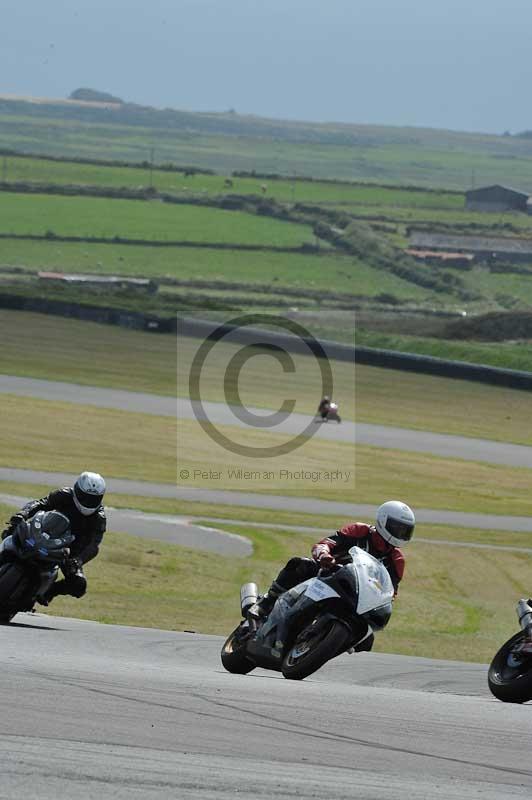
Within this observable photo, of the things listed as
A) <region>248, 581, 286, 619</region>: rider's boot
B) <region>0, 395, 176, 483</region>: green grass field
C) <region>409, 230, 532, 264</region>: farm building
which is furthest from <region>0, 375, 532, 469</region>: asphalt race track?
<region>409, 230, 532, 264</region>: farm building

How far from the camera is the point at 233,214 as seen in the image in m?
126

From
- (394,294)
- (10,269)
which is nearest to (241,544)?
(10,269)

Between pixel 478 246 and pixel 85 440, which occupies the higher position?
pixel 85 440

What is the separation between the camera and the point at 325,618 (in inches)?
397

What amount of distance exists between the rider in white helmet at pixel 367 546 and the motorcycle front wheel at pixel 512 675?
1.02 metres

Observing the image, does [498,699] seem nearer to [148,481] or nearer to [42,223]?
[148,481]

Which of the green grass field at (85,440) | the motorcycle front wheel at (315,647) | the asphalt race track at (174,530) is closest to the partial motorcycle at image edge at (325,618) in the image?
the motorcycle front wheel at (315,647)

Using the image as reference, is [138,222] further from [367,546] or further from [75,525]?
[367,546]

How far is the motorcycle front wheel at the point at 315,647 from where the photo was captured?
998 cm

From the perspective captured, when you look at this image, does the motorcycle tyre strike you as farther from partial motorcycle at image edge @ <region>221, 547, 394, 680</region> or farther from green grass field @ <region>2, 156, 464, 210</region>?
green grass field @ <region>2, 156, 464, 210</region>

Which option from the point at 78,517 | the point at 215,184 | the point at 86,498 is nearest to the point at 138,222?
the point at 215,184

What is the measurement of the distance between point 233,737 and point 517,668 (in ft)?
11.1

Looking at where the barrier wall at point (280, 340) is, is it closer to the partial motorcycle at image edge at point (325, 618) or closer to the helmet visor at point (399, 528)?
the helmet visor at point (399, 528)

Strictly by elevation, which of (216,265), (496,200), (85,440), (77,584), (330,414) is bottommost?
(216,265)
